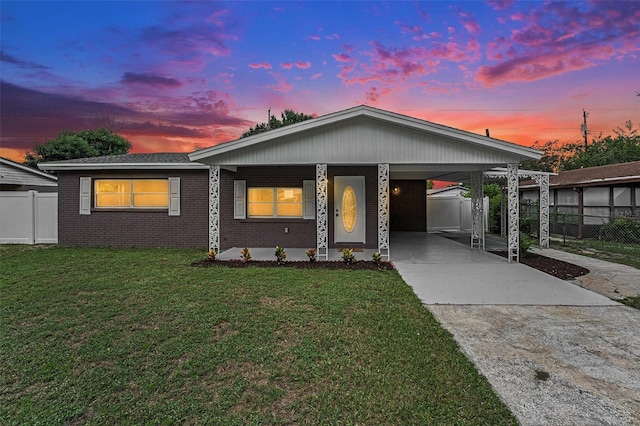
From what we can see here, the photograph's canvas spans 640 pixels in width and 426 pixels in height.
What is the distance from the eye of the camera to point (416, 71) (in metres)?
13.3

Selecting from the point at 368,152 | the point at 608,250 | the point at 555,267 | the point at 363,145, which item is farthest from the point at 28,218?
the point at 608,250

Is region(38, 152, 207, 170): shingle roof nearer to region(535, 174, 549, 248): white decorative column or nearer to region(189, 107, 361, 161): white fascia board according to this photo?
region(189, 107, 361, 161): white fascia board

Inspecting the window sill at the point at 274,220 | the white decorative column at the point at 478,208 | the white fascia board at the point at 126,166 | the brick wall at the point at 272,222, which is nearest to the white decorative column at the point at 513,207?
the white decorative column at the point at 478,208

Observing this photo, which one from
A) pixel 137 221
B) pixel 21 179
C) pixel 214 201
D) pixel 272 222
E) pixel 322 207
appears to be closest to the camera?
pixel 322 207

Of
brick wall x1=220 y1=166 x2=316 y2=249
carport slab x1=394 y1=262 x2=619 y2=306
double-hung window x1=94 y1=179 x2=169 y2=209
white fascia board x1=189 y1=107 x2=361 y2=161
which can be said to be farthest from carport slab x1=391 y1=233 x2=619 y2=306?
double-hung window x1=94 y1=179 x2=169 y2=209

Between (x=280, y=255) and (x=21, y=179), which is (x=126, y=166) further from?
(x=21, y=179)

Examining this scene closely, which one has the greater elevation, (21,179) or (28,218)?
(21,179)

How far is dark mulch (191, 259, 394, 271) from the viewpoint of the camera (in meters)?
7.78

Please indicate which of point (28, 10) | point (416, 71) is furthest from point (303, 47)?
point (28, 10)

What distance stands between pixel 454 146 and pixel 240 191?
268 inches

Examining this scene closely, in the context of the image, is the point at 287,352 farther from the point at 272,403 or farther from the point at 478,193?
the point at 478,193

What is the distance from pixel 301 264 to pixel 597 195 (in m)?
14.5

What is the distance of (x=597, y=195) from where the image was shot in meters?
14.2

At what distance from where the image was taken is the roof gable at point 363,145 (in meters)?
8.21
